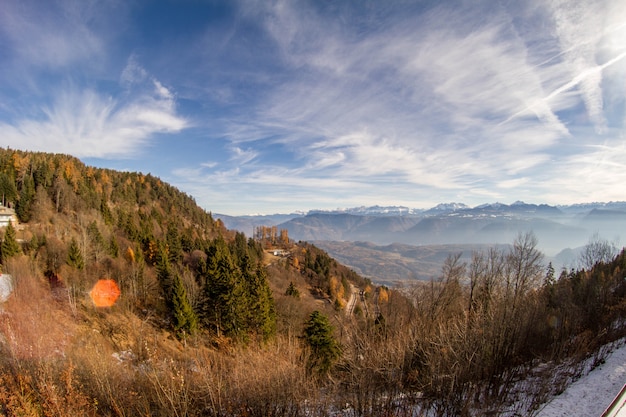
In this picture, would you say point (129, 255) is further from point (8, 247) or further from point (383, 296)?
point (383, 296)

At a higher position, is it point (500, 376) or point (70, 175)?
point (70, 175)

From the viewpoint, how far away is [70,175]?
74.9 metres

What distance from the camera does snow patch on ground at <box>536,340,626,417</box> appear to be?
11.5 meters

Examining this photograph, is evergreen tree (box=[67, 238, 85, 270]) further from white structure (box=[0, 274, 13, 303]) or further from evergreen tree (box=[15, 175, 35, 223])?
evergreen tree (box=[15, 175, 35, 223])

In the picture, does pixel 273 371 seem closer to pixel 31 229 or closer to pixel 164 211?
pixel 31 229

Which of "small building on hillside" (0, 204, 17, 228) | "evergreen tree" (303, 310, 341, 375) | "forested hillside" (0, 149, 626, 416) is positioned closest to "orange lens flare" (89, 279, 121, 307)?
"forested hillside" (0, 149, 626, 416)

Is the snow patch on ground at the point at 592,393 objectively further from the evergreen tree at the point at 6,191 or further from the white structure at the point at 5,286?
the evergreen tree at the point at 6,191

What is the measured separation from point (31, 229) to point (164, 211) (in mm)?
43764

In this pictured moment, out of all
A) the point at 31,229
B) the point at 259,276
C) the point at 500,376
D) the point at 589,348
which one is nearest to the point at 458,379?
the point at 500,376

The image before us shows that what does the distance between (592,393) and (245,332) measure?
28170 millimetres

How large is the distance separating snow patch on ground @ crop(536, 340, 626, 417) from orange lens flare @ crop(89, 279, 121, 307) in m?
42.8

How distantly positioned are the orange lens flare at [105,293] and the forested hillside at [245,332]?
0.76 ft

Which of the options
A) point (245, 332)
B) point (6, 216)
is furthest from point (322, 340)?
point (6, 216)

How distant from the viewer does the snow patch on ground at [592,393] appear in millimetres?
11515
